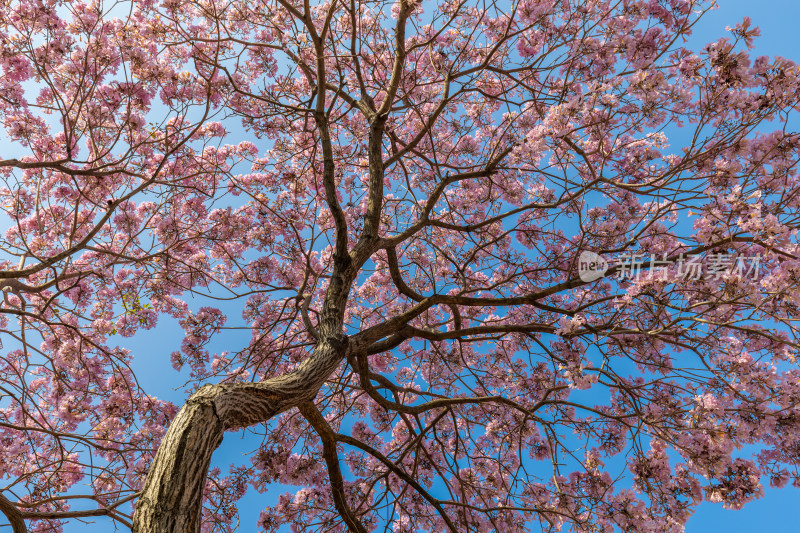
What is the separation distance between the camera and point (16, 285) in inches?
123

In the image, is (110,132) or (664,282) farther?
(110,132)

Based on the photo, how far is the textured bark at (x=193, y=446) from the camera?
1.59 m

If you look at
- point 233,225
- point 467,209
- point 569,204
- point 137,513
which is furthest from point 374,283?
point 137,513

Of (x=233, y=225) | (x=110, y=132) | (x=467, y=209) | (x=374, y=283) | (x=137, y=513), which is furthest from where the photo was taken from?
(x=374, y=283)

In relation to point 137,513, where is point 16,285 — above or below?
above

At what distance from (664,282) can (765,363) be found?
1.68 metres

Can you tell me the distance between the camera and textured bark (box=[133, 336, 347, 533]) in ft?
5.20

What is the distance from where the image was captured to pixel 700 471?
345cm

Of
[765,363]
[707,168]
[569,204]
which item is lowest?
[765,363]

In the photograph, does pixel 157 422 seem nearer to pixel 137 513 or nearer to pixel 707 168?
pixel 137 513

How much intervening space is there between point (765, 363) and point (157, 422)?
6.37 meters

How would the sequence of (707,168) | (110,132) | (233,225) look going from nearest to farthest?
1. (707,168)
2. (110,132)
3. (233,225)

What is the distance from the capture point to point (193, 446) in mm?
1761

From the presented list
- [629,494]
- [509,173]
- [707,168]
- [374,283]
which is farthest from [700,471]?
[374,283]
